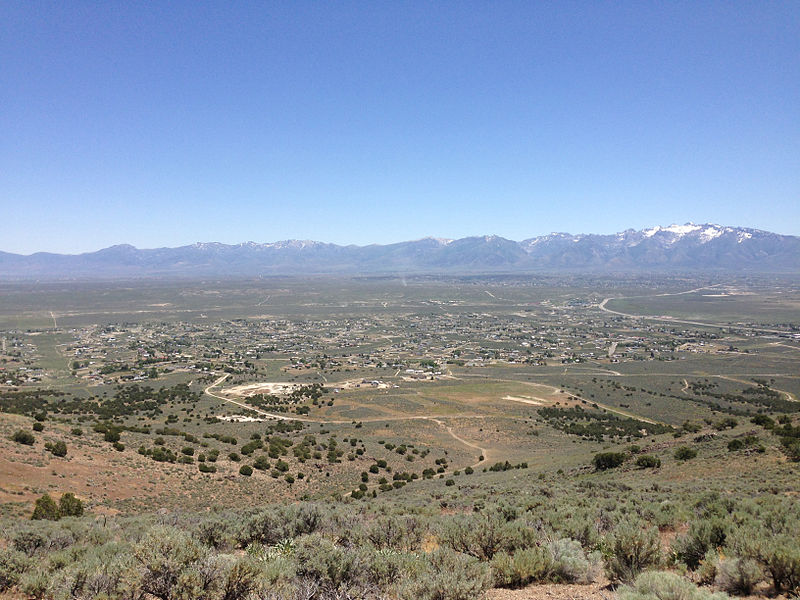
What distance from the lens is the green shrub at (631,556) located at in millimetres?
6300

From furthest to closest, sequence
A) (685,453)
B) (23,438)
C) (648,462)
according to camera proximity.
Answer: (23,438) → (685,453) → (648,462)

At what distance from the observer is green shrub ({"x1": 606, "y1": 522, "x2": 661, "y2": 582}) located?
20.7 feet

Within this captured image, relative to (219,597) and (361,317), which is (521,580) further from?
(361,317)

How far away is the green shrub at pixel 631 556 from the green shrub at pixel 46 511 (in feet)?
52.3

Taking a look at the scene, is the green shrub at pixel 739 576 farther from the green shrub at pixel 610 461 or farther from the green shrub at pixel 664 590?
the green shrub at pixel 610 461

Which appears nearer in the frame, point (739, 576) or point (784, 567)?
point (784, 567)

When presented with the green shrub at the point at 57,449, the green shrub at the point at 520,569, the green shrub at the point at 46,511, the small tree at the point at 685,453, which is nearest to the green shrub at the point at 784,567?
the green shrub at the point at 520,569

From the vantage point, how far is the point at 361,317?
149125mm

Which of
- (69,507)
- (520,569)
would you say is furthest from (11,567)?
(69,507)

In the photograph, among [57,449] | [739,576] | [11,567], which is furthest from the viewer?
[57,449]

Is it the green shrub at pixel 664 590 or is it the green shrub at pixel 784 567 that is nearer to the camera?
the green shrub at pixel 664 590

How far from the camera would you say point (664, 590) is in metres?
4.59

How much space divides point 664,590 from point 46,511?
1747 cm

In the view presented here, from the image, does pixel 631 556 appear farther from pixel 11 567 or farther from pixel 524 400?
pixel 524 400
